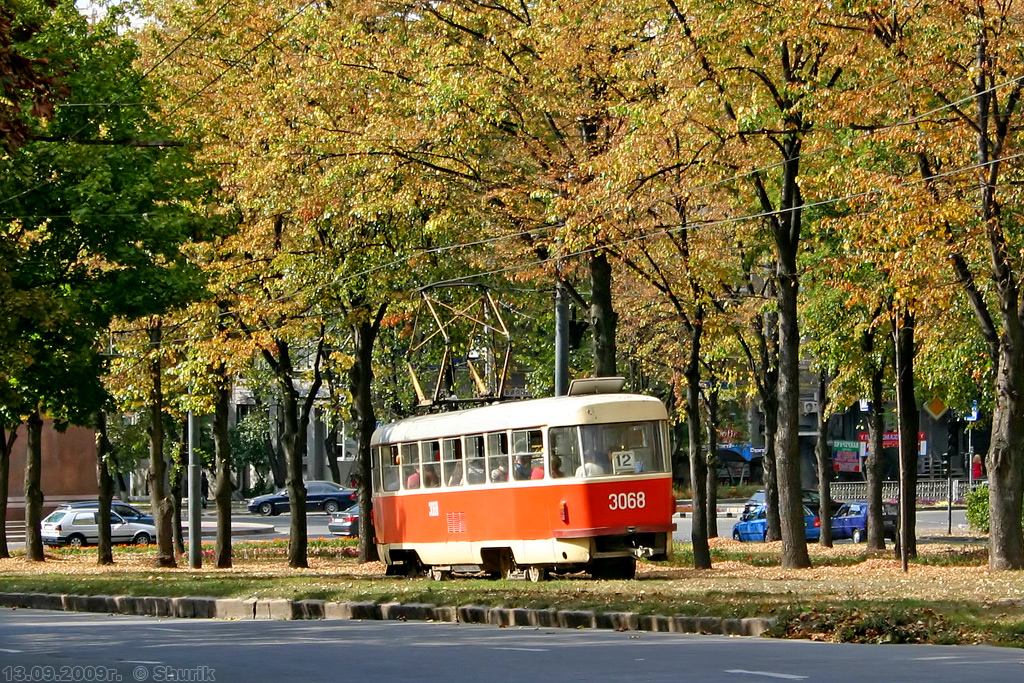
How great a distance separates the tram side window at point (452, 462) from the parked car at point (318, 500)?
43.9m

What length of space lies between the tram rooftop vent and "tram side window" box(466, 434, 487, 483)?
222 centimetres

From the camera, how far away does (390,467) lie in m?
30.6

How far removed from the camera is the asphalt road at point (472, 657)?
1098 centimetres

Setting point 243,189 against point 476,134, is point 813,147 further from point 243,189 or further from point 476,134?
point 243,189

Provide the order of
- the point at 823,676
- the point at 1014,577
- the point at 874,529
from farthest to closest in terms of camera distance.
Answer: the point at 874,529
the point at 1014,577
the point at 823,676

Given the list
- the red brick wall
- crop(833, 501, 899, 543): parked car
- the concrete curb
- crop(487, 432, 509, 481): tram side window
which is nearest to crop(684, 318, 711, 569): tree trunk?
crop(487, 432, 509, 481): tram side window

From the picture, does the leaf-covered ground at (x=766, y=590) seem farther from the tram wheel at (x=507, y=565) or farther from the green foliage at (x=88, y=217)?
the green foliage at (x=88, y=217)

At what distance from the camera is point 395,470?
30.3m

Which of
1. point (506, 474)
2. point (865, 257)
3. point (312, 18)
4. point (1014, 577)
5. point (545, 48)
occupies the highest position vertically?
point (312, 18)

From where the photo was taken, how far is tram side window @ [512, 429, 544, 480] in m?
25.1

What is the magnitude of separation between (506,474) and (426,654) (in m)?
12.9

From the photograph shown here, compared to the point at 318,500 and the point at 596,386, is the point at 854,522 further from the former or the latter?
the point at 318,500

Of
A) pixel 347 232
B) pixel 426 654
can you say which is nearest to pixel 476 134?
pixel 347 232

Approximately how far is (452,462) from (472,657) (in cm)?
1503
